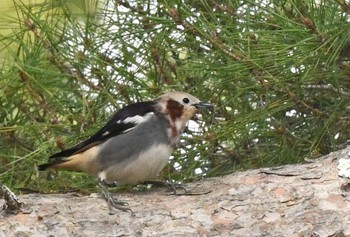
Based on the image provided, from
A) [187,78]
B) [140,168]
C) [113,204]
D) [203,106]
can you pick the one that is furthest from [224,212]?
[187,78]

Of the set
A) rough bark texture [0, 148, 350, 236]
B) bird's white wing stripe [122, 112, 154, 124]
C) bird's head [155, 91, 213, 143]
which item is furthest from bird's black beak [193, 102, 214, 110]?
rough bark texture [0, 148, 350, 236]

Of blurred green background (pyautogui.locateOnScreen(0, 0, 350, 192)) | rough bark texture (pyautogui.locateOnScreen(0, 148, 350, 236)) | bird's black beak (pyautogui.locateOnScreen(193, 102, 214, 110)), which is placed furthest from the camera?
bird's black beak (pyautogui.locateOnScreen(193, 102, 214, 110))

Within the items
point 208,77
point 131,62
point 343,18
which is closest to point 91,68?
point 131,62

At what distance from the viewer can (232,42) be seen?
1914 mm

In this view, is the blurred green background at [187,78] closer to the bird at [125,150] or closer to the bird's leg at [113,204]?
the bird at [125,150]

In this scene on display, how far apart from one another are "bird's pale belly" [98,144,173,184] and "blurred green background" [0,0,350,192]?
107 mm

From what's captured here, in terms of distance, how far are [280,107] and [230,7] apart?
0.29 meters

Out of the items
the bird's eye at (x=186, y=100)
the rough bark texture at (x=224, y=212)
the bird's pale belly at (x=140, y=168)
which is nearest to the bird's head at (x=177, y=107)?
the bird's eye at (x=186, y=100)

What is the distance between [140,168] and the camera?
1.92 meters

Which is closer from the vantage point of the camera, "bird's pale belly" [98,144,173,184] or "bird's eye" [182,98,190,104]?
"bird's pale belly" [98,144,173,184]

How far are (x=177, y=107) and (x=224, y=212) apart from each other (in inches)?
22.7

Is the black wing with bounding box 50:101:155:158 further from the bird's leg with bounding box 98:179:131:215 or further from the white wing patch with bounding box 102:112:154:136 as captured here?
the bird's leg with bounding box 98:179:131:215

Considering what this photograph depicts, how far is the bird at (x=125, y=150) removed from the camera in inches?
76.2

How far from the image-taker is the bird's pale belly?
75.9 inches
